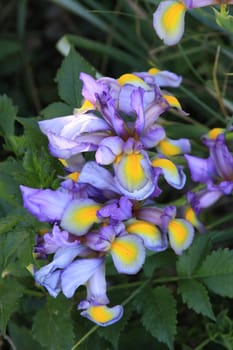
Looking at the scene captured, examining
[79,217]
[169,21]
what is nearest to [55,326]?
[79,217]

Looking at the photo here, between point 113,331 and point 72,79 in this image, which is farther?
point 72,79

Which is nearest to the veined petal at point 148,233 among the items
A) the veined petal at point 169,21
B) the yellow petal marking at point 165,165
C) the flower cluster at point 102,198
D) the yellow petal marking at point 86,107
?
the flower cluster at point 102,198

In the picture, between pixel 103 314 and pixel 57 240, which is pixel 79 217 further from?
pixel 103 314

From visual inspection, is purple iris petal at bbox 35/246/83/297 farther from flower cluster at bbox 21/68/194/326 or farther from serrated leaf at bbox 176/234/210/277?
serrated leaf at bbox 176/234/210/277

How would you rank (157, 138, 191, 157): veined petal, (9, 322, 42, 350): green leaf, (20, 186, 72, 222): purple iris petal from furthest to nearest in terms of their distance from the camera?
(9, 322, 42, 350): green leaf < (157, 138, 191, 157): veined petal < (20, 186, 72, 222): purple iris petal

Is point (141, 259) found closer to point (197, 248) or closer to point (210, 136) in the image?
point (197, 248)

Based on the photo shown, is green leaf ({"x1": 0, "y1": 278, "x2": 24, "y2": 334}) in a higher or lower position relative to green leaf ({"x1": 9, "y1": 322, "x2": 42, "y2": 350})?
higher

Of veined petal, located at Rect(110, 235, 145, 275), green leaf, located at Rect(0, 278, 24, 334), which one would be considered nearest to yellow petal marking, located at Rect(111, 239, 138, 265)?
veined petal, located at Rect(110, 235, 145, 275)

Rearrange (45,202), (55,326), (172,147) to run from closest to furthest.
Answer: (45,202) < (55,326) < (172,147)
